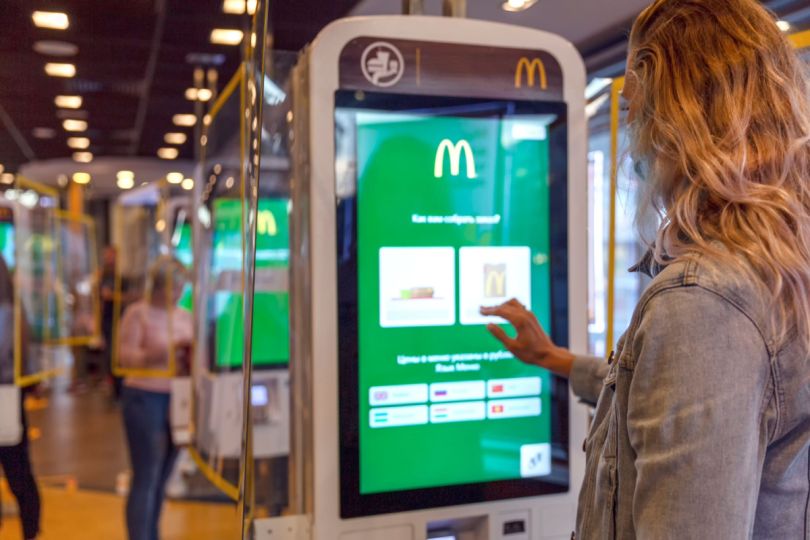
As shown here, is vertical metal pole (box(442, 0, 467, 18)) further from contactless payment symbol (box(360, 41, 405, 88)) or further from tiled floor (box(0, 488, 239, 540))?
tiled floor (box(0, 488, 239, 540))

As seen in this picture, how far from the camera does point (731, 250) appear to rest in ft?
2.78

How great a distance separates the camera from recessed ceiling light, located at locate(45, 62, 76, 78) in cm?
155

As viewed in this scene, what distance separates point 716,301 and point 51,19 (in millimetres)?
1243

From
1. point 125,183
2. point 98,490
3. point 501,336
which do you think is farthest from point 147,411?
point 501,336

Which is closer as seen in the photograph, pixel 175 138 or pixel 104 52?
pixel 104 52

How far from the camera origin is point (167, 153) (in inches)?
171

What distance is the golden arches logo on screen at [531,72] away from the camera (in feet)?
5.62

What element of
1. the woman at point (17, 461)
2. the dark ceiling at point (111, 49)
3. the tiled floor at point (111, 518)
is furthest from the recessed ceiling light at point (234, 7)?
the tiled floor at point (111, 518)

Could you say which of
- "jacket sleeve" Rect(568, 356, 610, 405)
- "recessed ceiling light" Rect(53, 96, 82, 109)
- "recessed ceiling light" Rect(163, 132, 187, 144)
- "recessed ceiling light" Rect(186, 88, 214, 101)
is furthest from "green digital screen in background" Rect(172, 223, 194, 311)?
"jacket sleeve" Rect(568, 356, 610, 405)

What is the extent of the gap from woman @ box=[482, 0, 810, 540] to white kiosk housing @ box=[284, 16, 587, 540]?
2.29 feet

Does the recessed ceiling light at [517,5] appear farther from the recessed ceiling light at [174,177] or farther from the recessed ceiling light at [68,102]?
the recessed ceiling light at [174,177]

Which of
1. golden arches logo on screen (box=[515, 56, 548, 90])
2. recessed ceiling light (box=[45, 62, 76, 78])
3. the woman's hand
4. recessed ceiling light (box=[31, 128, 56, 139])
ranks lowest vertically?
the woman's hand

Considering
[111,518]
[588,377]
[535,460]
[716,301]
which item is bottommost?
[111,518]

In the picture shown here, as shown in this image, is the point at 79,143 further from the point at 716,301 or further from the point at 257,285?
the point at 716,301
